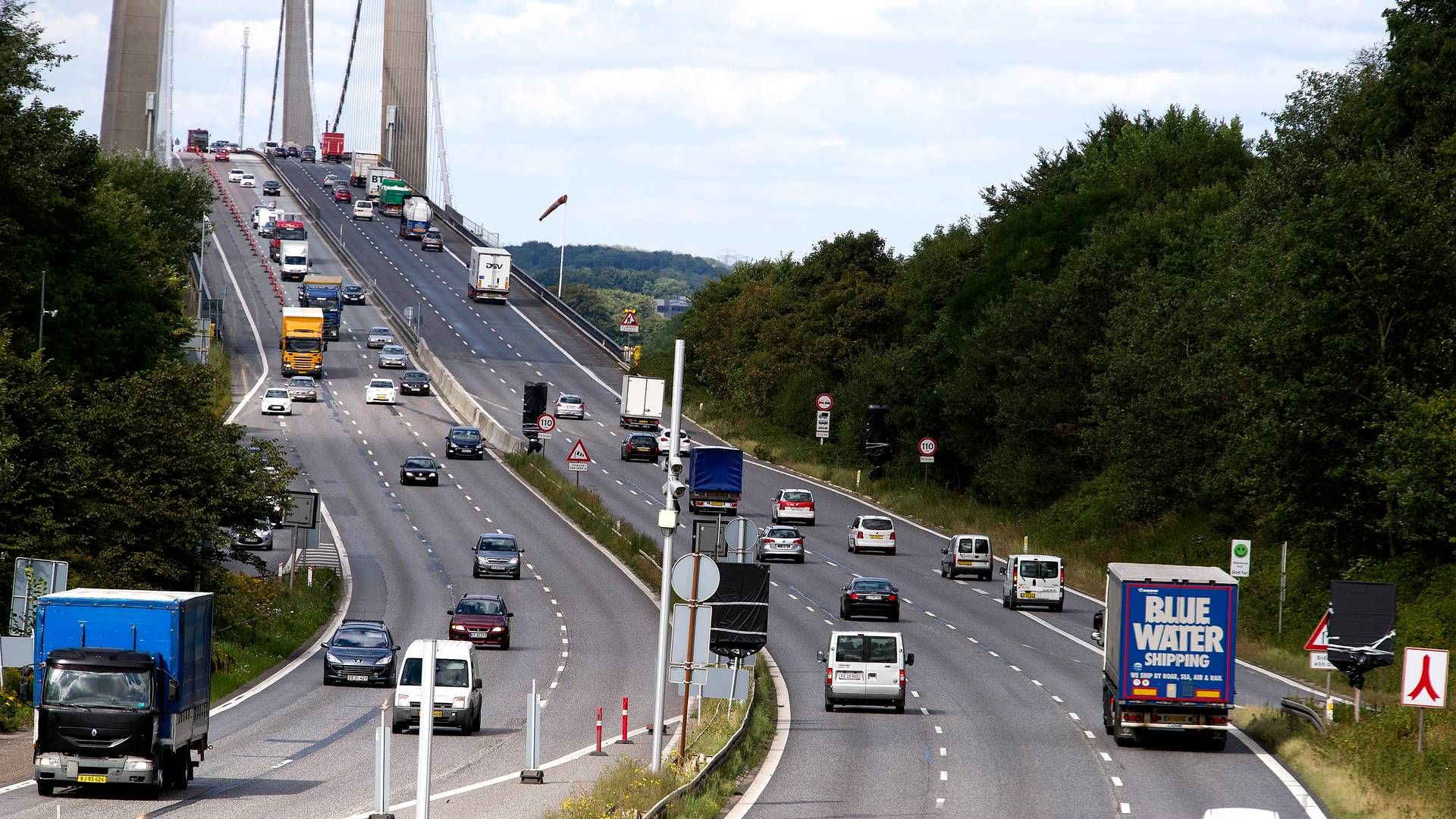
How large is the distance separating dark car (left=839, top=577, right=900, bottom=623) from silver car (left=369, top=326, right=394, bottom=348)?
71375 millimetres

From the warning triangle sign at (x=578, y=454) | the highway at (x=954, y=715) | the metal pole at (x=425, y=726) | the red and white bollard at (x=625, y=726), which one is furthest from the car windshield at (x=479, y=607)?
the metal pole at (x=425, y=726)

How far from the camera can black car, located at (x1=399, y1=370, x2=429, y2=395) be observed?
10150 cm

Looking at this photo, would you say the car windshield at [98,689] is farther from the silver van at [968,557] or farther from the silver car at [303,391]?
the silver car at [303,391]

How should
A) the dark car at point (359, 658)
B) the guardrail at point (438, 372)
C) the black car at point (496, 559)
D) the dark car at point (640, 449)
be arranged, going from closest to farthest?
the dark car at point (359, 658), the black car at point (496, 559), the dark car at point (640, 449), the guardrail at point (438, 372)

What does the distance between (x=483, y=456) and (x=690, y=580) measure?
6259cm

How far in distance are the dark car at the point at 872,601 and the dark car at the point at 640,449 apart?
121ft

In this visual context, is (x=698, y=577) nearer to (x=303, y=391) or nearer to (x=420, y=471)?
(x=420, y=471)

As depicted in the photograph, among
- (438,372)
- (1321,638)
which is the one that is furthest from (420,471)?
(1321,638)

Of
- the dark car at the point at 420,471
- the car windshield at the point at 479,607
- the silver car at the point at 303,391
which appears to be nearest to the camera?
the car windshield at the point at 479,607

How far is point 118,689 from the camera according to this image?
23.8 meters

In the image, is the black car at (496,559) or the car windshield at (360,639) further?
the black car at (496,559)

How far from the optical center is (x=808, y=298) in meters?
100

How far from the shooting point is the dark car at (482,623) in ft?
150

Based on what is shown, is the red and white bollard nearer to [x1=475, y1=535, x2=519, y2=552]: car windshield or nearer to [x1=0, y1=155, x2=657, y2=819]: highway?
[x1=0, y1=155, x2=657, y2=819]: highway
